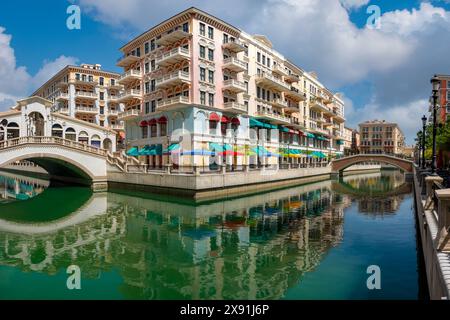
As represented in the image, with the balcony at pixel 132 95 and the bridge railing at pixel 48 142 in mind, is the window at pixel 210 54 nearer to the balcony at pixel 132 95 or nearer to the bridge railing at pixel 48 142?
the balcony at pixel 132 95

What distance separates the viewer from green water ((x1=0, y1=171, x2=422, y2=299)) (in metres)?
11.0

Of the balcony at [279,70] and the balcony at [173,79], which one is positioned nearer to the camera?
the balcony at [173,79]

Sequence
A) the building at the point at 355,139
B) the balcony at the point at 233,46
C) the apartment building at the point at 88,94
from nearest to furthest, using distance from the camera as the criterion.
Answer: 1. the balcony at the point at 233,46
2. the apartment building at the point at 88,94
3. the building at the point at 355,139

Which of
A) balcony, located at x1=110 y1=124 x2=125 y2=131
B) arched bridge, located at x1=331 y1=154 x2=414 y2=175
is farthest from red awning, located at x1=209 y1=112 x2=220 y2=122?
arched bridge, located at x1=331 y1=154 x2=414 y2=175

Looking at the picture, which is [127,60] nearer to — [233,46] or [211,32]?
[211,32]

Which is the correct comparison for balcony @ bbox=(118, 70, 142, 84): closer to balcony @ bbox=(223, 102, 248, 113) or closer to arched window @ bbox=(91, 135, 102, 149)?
arched window @ bbox=(91, 135, 102, 149)

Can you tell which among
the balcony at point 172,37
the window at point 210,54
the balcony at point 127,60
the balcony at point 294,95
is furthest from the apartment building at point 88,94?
the balcony at point 294,95

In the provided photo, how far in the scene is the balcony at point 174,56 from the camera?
39.0 metres

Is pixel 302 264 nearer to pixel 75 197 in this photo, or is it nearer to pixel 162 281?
pixel 162 281

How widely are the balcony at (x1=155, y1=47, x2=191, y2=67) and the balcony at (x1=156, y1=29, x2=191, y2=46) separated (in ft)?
6.68

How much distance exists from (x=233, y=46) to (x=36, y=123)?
3251cm

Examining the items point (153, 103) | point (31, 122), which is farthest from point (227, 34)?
point (31, 122)

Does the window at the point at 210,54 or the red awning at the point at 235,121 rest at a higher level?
the window at the point at 210,54

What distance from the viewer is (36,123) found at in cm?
4512
